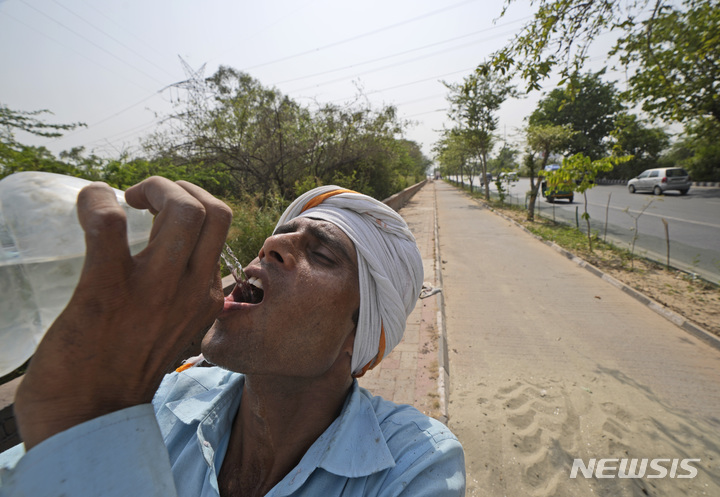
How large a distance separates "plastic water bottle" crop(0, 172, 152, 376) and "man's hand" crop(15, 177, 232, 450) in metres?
0.37

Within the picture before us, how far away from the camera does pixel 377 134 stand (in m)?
16.1

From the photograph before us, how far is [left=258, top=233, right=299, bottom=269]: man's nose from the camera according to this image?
133cm

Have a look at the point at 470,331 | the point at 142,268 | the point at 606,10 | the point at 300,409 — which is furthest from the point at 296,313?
the point at 606,10

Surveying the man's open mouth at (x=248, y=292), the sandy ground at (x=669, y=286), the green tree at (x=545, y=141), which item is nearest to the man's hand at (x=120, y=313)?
the man's open mouth at (x=248, y=292)

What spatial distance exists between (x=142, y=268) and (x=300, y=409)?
93 cm

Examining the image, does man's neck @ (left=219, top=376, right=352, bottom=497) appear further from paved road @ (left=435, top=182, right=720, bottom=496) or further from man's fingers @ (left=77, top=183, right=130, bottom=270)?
paved road @ (left=435, top=182, right=720, bottom=496)

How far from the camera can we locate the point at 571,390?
13.4 ft

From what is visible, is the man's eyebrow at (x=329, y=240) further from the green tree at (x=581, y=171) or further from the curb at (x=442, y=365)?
the green tree at (x=581, y=171)

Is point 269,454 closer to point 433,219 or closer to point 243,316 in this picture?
point 243,316

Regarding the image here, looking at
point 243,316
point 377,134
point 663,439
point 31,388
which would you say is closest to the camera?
point 31,388

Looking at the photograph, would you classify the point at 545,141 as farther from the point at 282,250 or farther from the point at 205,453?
the point at 205,453
